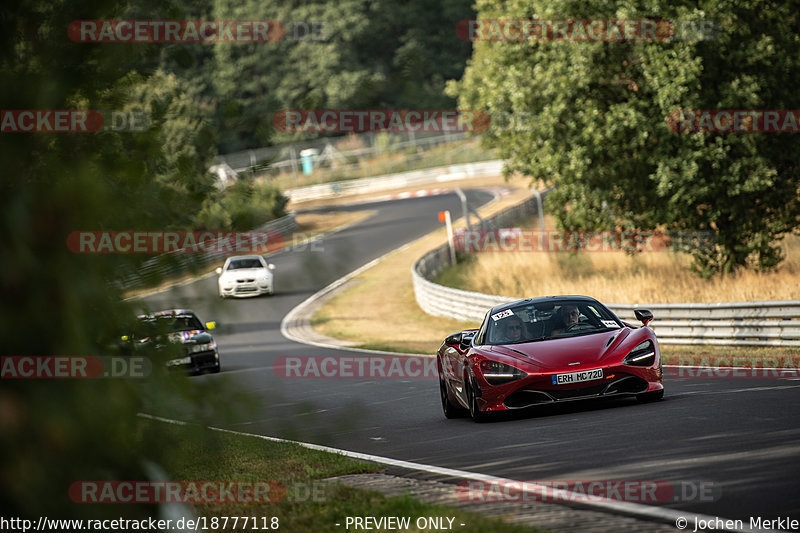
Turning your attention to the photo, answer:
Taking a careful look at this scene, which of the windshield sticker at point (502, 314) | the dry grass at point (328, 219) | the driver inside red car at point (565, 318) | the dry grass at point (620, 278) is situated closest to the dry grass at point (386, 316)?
the dry grass at point (620, 278)

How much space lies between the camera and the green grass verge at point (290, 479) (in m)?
5.01

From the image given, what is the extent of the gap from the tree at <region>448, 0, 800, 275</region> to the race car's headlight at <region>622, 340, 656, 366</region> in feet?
53.2

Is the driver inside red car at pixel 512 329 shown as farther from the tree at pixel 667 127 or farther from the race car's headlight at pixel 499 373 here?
the tree at pixel 667 127

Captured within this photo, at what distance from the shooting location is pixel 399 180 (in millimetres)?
82125

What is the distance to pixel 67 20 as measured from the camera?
15.4 feet

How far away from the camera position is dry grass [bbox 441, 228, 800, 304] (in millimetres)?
26578

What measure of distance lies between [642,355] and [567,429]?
1.67m

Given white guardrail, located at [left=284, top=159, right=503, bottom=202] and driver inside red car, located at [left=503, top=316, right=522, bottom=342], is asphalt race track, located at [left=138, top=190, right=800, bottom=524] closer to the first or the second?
driver inside red car, located at [left=503, top=316, right=522, bottom=342]

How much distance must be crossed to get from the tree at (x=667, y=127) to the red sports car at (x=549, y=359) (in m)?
15.3

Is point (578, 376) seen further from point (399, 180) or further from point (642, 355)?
point (399, 180)

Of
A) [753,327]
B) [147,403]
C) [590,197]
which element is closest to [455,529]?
[147,403]

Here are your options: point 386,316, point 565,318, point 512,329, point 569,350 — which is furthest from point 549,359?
point 386,316

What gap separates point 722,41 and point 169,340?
2453cm

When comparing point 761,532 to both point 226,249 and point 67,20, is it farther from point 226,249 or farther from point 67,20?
point 67,20
